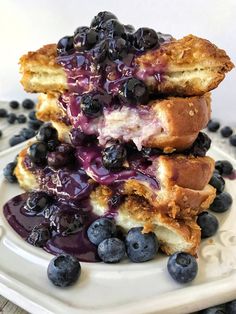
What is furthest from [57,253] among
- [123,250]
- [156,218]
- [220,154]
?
[220,154]

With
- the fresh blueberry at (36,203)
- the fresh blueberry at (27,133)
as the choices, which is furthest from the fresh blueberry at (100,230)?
the fresh blueberry at (27,133)

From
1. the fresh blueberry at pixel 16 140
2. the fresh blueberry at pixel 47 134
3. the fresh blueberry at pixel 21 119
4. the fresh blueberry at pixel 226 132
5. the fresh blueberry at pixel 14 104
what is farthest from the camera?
the fresh blueberry at pixel 14 104

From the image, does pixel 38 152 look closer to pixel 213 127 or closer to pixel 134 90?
pixel 134 90

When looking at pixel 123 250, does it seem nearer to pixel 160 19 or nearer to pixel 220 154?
Answer: pixel 220 154

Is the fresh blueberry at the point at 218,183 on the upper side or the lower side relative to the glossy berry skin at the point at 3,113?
upper

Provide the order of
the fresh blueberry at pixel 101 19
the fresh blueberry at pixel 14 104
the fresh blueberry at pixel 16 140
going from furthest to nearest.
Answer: the fresh blueberry at pixel 14 104 → the fresh blueberry at pixel 16 140 → the fresh blueberry at pixel 101 19

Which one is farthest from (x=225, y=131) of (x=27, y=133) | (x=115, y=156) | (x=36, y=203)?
(x=36, y=203)

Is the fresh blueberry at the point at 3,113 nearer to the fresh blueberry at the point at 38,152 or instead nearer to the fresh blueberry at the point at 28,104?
the fresh blueberry at the point at 28,104
